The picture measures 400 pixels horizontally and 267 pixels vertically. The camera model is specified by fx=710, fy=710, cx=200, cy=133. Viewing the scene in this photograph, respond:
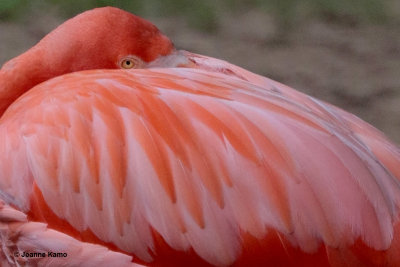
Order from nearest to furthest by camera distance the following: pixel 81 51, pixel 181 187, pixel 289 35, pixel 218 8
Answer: pixel 181 187
pixel 81 51
pixel 289 35
pixel 218 8

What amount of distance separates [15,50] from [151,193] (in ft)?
Result: 7.94

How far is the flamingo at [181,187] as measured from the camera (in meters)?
1.53

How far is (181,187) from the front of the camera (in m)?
1.54

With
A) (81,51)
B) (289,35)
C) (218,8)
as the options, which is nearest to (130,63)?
(81,51)

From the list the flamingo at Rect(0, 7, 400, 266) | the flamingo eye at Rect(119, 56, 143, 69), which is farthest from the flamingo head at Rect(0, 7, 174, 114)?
the flamingo at Rect(0, 7, 400, 266)

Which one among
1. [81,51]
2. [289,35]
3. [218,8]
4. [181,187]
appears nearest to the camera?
[181,187]

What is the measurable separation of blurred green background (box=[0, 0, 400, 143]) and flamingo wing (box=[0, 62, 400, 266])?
77.3 inches

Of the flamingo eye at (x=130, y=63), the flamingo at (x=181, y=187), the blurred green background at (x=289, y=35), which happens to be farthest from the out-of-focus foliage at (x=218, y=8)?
the flamingo at (x=181, y=187)

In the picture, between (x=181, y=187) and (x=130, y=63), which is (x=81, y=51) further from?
(x=181, y=187)

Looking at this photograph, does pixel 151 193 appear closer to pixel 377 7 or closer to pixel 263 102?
pixel 263 102

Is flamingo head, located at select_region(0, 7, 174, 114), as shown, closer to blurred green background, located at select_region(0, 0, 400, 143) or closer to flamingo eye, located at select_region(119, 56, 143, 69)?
Result: flamingo eye, located at select_region(119, 56, 143, 69)

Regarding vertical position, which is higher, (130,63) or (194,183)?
(130,63)

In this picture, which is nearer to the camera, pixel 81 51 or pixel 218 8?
pixel 81 51

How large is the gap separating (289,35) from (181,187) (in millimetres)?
2540
